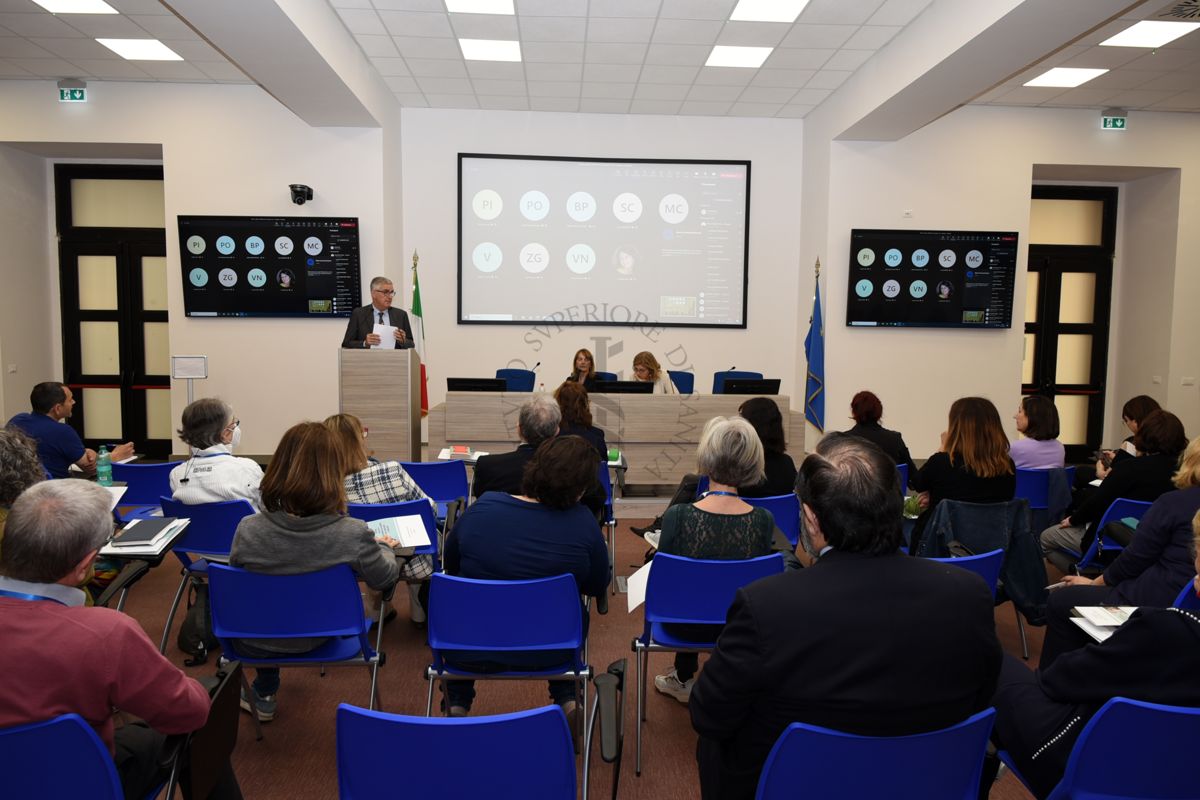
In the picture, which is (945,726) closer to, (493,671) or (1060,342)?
(493,671)

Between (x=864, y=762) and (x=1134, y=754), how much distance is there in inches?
27.0

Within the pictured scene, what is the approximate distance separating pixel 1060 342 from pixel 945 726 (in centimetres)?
880

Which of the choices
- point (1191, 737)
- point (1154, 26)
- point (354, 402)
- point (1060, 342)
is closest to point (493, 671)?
point (1191, 737)

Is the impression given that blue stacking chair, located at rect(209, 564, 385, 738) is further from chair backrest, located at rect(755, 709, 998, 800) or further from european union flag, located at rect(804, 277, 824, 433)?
european union flag, located at rect(804, 277, 824, 433)

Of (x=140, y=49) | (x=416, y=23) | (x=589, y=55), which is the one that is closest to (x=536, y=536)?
(x=416, y=23)

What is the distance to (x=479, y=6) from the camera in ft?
19.2

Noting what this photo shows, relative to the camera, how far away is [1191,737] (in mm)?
1634

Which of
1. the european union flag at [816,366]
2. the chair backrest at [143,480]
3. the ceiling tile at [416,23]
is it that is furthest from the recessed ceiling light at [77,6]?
the european union flag at [816,366]

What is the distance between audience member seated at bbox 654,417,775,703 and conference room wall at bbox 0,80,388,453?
5679 mm

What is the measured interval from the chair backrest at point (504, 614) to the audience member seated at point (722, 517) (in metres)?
0.53

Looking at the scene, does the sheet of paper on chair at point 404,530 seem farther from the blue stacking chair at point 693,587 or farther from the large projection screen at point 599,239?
the large projection screen at point 599,239

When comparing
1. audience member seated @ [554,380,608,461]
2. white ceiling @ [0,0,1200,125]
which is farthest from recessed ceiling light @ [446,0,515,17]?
audience member seated @ [554,380,608,461]

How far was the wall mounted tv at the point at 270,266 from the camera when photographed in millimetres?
7668

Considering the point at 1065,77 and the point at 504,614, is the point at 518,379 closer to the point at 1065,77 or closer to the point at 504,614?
the point at 504,614
